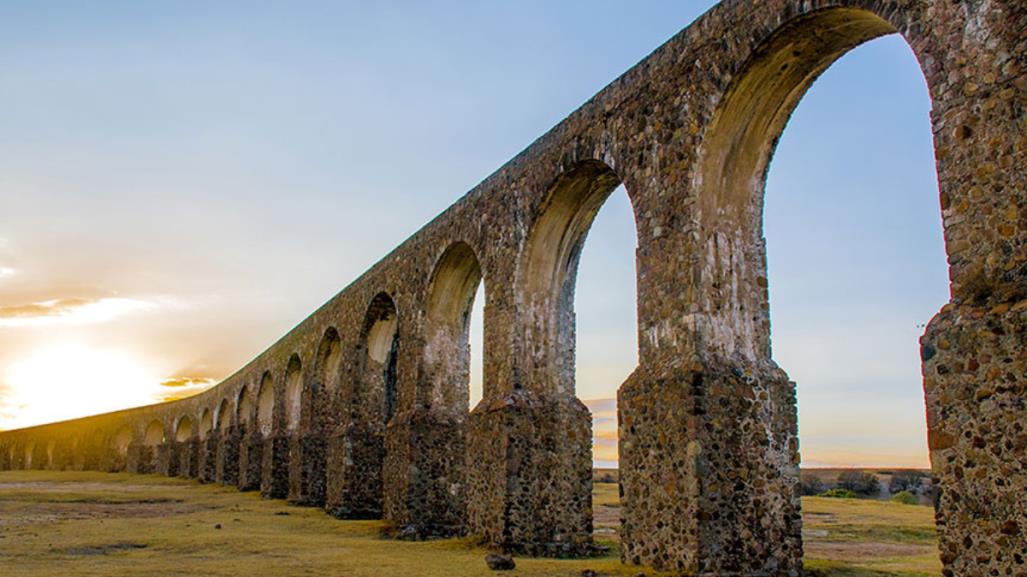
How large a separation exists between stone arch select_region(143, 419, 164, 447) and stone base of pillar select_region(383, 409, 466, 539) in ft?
139

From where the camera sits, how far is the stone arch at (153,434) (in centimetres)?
5312

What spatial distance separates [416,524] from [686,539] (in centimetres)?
762

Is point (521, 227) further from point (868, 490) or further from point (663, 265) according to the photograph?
point (868, 490)

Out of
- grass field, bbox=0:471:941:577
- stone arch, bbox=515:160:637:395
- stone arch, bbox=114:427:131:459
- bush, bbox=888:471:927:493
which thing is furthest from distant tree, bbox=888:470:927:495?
stone arch, bbox=114:427:131:459

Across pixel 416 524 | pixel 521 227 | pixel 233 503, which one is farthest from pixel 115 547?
pixel 233 503

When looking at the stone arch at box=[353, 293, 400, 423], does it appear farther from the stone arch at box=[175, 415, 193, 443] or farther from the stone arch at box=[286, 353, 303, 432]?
the stone arch at box=[175, 415, 193, 443]

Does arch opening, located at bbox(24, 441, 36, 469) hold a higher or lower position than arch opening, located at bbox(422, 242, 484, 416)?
lower

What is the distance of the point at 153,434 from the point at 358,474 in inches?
1585

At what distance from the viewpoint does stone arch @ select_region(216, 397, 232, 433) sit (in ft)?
119

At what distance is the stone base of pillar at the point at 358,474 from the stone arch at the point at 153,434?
37.9 m

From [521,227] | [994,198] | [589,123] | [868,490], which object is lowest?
[868,490]

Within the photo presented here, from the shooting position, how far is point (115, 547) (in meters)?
12.6

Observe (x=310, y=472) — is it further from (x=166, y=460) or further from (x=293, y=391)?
(x=166, y=460)

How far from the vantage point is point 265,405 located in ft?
98.9
